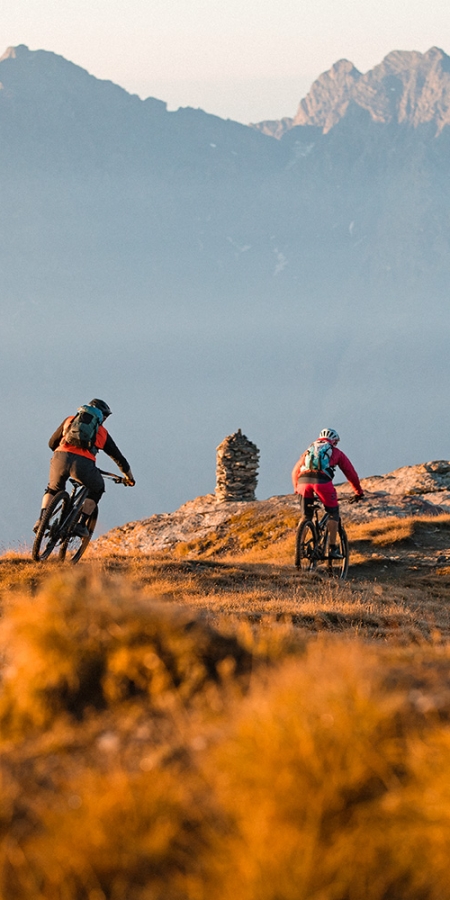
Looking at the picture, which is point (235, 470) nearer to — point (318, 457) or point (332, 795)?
point (318, 457)

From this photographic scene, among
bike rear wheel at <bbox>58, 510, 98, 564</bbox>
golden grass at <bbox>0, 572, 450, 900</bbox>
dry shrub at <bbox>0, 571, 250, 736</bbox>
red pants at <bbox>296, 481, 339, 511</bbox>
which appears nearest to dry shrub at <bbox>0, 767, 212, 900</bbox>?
golden grass at <bbox>0, 572, 450, 900</bbox>

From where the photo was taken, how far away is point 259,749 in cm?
376

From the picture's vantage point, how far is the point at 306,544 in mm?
16000

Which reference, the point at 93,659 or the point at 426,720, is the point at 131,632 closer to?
the point at 93,659

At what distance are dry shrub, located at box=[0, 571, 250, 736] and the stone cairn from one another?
101ft

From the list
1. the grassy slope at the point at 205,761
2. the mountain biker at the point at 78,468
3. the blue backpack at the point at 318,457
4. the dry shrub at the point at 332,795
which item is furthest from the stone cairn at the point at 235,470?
the dry shrub at the point at 332,795

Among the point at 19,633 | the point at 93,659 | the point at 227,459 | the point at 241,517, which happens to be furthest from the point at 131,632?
the point at 227,459

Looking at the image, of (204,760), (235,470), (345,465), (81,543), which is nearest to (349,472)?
(345,465)

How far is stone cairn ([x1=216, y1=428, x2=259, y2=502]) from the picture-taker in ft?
119

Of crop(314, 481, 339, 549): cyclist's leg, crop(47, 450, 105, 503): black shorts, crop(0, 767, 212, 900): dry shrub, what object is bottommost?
crop(0, 767, 212, 900): dry shrub

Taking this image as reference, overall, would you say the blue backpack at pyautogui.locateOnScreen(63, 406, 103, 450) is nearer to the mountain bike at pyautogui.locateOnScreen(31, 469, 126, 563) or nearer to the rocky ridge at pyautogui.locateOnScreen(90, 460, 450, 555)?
the mountain bike at pyautogui.locateOnScreen(31, 469, 126, 563)

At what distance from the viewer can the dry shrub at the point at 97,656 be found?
4902 mm

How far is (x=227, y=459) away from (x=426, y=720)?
31.9 metres

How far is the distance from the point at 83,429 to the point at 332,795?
10.7 metres
